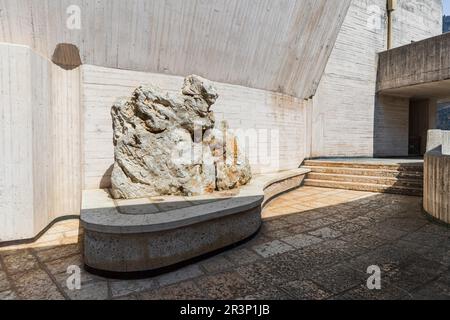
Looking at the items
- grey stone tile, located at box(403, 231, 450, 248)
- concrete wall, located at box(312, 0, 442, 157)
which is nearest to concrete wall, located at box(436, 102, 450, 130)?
concrete wall, located at box(312, 0, 442, 157)

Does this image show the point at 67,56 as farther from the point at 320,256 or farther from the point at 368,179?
the point at 368,179

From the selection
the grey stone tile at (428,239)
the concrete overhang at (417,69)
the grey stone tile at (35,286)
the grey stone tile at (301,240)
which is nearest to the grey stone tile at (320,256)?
the grey stone tile at (301,240)

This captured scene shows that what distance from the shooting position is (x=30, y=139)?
393 cm

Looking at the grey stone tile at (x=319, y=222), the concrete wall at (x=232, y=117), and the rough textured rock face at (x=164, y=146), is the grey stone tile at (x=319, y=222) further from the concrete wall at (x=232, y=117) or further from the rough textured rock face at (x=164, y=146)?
the concrete wall at (x=232, y=117)

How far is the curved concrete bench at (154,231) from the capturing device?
291 cm

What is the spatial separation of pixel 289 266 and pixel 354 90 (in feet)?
30.5

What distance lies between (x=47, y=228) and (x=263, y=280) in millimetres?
3804

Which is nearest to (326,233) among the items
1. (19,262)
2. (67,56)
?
(19,262)

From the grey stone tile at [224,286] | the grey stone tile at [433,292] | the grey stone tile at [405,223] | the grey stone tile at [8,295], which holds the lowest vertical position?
the grey stone tile at [8,295]

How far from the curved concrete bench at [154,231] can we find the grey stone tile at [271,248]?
0.31 meters

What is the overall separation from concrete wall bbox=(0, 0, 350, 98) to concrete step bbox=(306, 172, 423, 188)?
9.34 ft

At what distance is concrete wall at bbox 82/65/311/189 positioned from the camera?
16.2ft
